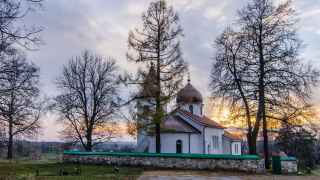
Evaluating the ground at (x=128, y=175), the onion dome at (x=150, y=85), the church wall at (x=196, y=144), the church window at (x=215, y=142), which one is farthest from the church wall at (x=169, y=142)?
the ground at (x=128, y=175)

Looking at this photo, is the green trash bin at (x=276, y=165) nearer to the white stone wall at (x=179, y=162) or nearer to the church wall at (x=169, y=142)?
the white stone wall at (x=179, y=162)

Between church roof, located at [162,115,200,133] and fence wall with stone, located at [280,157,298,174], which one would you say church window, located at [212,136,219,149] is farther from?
fence wall with stone, located at [280,157,298,174]

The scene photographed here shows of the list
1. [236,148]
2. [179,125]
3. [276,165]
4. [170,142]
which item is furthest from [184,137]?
[236,148]

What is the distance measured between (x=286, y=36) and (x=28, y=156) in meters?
33.4

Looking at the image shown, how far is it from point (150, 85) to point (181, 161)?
6.63m

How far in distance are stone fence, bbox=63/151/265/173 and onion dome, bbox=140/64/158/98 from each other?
189 inches

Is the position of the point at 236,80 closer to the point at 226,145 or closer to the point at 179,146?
the point at 179,146

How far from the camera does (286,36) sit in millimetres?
25547

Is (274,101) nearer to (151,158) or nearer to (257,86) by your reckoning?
(257,86)

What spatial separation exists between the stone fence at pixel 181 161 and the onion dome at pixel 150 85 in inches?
189

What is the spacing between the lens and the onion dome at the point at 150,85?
96.7 feet

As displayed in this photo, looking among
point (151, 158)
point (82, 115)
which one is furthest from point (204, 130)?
point (151, 158)

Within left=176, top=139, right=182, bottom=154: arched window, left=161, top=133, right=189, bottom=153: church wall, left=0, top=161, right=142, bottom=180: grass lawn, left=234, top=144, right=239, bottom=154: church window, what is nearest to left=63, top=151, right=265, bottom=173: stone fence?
left=0, top=161, right=142, bottom=180: grass lawn

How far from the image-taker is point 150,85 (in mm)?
29500
